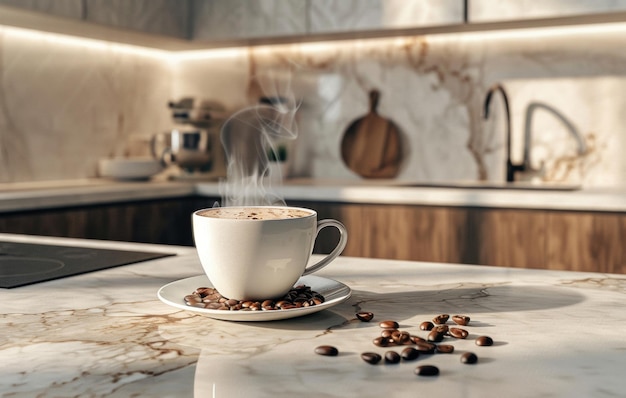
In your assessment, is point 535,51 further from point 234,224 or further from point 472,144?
point 234,224

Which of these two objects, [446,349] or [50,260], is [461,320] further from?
[50,260]

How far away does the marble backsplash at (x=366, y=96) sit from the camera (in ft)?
9.48

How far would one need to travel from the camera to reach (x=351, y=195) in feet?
8.66

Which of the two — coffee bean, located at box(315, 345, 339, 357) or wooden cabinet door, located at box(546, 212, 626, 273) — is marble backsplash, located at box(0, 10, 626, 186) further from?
coffee bean, located at box(315, 345, 339, 357)

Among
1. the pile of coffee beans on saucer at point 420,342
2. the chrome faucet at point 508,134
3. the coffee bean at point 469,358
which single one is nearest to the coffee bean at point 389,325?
the pile of coffee beans on saucer at point 420,342

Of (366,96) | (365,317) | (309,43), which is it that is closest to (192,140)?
(309,43)

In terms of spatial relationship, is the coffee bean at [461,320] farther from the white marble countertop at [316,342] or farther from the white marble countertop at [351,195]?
the white marble countertop at [351,195]

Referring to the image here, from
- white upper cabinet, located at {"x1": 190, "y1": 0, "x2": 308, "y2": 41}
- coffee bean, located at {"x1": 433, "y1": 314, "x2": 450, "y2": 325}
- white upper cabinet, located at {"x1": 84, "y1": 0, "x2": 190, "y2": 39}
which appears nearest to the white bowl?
white upper cabinet, located at {"x1": 84, "y1": 0, "x2": 190, "y2": 39}

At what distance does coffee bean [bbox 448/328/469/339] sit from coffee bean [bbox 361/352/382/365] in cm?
10

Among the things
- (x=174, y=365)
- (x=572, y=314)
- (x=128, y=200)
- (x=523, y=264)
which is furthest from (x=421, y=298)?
(x=128, y=200)

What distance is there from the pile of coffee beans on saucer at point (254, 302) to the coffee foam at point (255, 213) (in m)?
0.08

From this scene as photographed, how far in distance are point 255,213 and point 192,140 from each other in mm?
2587

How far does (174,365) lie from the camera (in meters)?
0.58

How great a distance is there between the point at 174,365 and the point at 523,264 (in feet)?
6.47
